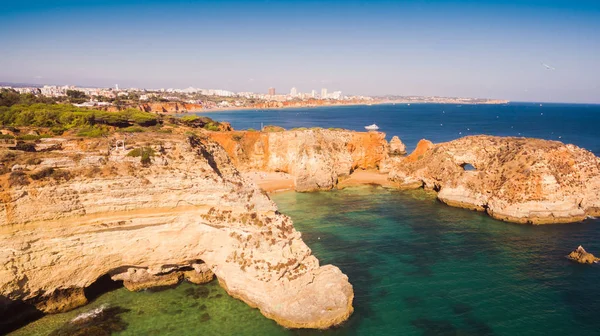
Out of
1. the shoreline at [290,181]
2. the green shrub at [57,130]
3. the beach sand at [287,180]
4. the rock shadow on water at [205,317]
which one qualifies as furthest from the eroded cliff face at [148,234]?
the beach sand at [287,180]

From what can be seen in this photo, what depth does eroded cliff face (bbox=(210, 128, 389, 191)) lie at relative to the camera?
48062 millimetres

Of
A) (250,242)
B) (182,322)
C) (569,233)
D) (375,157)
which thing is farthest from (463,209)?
(182,322)

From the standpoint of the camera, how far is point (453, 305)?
66.3ft

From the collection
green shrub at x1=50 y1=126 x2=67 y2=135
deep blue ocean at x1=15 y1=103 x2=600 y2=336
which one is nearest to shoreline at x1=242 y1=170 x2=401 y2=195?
deep blue ocean at x1=15 y1=103 x2=600 y2=336

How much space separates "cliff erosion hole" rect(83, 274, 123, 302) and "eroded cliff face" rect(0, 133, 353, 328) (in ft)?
2.86

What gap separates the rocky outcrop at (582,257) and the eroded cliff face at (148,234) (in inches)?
798

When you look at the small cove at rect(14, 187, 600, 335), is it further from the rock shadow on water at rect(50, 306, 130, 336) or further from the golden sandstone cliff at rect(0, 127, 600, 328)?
the golden sandstone cliff at rect(0, 127, 600, 328)

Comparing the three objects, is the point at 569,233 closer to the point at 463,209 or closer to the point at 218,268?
the point at 463,209

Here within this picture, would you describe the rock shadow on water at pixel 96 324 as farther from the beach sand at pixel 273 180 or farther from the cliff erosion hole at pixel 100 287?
the beach sand at pixel 273 180

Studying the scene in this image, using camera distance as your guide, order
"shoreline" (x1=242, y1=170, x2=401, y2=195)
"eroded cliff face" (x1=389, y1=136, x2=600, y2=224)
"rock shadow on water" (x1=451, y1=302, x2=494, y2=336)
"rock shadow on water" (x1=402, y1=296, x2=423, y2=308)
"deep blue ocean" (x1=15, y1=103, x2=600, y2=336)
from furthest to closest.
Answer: "shoreline" (x1=242, y1=170, x2=401, y2=195), "eroded cliff face" (x1=389, y1=136, x2=600, y2=224), "rock shadow on water" (x1=402, y1=296, x2=423, y2=308), "deep blue ocean" (x1=15, y1=103, x2=600, y2=336), "rock shadow on water" (x1=451, y1=302, x2=494, y2=336)

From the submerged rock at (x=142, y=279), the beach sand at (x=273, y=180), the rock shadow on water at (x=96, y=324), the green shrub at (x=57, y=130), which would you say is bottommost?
the rock shadow on water at (x=96, y=324)

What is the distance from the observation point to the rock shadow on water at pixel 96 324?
17172 millimetres

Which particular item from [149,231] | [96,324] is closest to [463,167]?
[149,231]

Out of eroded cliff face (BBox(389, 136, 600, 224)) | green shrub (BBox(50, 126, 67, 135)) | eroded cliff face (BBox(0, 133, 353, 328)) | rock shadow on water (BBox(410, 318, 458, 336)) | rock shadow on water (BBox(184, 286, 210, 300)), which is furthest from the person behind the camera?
eroded cliff face (BBox(389, 136, 600, 224))
